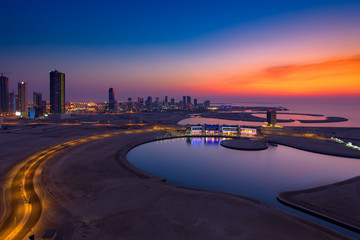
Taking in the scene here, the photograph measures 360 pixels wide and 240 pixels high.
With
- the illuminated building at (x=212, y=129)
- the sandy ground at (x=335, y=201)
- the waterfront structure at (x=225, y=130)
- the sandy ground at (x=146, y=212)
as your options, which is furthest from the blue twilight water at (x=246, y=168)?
the illuminated building at (x=212, y=129)

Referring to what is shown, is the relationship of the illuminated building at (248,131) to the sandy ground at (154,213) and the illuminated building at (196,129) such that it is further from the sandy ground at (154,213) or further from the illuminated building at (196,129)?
the sandy ground at (154,213)

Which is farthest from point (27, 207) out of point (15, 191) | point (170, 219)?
point (170, 219)

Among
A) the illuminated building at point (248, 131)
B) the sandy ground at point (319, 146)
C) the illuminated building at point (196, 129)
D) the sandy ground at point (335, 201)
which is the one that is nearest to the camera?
the sandy ground at point (335, 201)

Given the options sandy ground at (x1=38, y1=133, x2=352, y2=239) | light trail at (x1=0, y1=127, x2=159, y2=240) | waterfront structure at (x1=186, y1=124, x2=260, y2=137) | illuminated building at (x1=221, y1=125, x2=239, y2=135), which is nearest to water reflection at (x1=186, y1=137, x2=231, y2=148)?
waterfront structure at (x1=186, y1=124, x2=260, y2=137)

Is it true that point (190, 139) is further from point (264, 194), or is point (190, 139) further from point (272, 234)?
point (272, 234)

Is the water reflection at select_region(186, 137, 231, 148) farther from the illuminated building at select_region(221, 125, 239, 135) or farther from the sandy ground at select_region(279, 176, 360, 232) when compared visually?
the sandy ground at select_region(279, 176, 360, 232)
